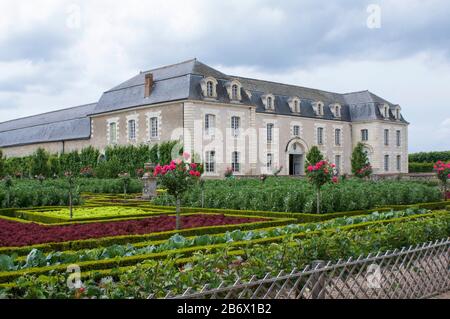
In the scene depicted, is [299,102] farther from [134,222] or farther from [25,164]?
[134,222]

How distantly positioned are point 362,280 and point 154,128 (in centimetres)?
2416

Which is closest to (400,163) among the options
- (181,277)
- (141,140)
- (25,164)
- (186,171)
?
(141,140)

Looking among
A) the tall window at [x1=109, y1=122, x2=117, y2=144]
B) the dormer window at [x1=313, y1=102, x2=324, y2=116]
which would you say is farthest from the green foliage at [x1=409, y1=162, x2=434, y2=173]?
the tall window at [x1=109, y1=122, x2=117, y2=144]

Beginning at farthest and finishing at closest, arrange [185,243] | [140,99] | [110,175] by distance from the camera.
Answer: [140,99] < [110,175] < [185,243]

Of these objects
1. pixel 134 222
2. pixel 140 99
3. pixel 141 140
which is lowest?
pixel 134 222

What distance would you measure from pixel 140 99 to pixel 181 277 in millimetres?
26001

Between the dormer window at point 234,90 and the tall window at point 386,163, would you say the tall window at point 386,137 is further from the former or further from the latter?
the dormer window at point 234,90

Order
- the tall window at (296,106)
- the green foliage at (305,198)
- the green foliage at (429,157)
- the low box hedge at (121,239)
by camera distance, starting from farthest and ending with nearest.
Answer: the green foliage at (429,157), the tall window at (296,106), the green foliage at (305,198), the low box hedge at (121,239)

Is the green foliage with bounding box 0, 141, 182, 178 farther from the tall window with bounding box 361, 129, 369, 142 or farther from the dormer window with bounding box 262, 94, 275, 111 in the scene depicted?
the tall window with bounding box 361, 129, 369, 142

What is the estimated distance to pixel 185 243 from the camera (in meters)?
6.65

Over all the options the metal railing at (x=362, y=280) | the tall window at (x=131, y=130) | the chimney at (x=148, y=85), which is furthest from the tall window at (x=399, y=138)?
the metal railing at (x=362, y=280)

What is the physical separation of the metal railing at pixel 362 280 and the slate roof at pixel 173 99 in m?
21.4

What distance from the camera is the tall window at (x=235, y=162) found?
95.4 ft

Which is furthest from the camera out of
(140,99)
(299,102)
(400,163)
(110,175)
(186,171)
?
(400,163)
